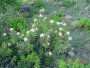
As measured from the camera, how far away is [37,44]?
6281 millimetres

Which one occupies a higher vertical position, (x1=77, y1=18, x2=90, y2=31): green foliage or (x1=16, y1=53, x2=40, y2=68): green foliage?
(x1=16, y1=53, x2=40, y2=68): green foliage

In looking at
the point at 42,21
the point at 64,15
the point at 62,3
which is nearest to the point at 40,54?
the point at 42,21

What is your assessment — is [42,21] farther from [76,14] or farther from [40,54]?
[76,14]

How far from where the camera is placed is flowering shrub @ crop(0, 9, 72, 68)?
19.9 feet

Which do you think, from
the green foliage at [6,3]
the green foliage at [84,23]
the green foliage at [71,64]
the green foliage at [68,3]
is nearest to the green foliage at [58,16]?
the green foliage at [84,23]

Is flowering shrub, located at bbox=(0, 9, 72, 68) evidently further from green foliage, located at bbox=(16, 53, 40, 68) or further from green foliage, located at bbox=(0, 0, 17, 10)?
green foliage, located at bbox=(0, 0, 17, 10)

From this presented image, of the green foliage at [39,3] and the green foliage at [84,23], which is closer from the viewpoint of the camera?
the green foliage at [84,23]

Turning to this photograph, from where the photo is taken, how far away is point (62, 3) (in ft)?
32.9

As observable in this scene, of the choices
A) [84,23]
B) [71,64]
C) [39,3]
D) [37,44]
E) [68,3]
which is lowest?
[68,3]

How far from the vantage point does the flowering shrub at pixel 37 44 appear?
6059 millimetres

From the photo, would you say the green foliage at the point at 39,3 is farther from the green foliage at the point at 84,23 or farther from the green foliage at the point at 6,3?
the green foliage at the point at 84,23

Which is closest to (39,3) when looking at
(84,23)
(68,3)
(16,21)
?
(68,3)

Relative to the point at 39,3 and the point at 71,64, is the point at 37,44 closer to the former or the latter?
the point at 71,64

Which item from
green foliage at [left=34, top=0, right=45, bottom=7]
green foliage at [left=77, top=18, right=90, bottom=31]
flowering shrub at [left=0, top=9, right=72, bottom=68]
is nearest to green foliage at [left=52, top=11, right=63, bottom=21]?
green foliage at [left=77, top=18, right=90, bottom=31]
